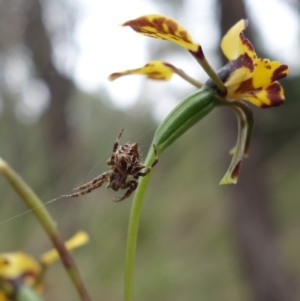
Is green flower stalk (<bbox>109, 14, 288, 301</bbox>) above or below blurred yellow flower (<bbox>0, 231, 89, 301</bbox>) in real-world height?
above

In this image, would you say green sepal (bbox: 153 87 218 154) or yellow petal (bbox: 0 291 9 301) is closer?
green sepal (bbox: 153 87 218 154)

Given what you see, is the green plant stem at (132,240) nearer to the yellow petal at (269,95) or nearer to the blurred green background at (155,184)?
the yellow petal at (269,95)

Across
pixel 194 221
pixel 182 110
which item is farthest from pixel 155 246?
pixel 182 110

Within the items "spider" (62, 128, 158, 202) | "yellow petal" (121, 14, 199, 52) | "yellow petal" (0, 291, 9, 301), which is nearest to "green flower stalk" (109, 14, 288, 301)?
"yellow petal" (121, 14, 199, 52)

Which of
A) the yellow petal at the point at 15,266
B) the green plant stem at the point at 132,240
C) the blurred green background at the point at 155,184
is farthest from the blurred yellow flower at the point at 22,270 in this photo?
the blurred green background at the point at 155,184

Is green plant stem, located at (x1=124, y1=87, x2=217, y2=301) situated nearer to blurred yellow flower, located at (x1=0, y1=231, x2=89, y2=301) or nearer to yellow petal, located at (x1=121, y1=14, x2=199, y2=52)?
yellow petal, located at (x1=121, y1=14, x2=199, y2=52)

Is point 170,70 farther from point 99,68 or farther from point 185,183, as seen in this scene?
point 185,183

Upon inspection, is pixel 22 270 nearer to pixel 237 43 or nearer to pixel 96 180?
pixel 96 180
